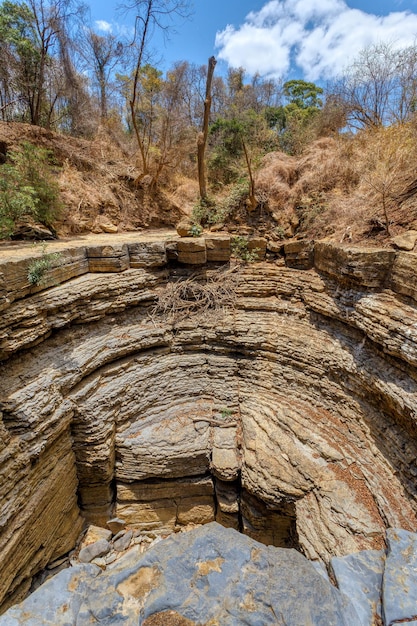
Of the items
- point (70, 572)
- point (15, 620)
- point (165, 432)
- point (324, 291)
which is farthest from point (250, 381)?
point (15, 620)

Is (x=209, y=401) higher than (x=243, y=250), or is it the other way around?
(x=243, y=250)

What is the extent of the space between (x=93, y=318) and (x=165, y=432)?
2.42m

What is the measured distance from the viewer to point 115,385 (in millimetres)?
4977

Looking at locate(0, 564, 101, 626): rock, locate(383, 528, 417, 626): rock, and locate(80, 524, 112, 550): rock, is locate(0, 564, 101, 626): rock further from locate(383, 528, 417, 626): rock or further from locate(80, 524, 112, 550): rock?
locate(80, 524, 112, 550): rock

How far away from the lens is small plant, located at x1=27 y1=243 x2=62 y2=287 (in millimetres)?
4094

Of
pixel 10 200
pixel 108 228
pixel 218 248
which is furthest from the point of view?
pixel 108 228

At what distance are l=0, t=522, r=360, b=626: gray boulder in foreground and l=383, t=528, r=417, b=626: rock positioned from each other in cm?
25

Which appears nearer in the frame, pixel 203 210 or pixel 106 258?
pixel 106 258

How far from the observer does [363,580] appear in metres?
2.06

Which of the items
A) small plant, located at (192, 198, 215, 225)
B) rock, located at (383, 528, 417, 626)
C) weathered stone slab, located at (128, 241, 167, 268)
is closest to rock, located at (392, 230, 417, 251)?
rock, located at (383, 528, 417, 626)

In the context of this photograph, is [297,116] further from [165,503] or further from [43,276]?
[165,503]

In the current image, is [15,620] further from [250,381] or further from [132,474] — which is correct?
[250,381]

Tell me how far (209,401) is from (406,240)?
4470 millimetres

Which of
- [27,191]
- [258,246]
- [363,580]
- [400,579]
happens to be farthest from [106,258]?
[400,579]
